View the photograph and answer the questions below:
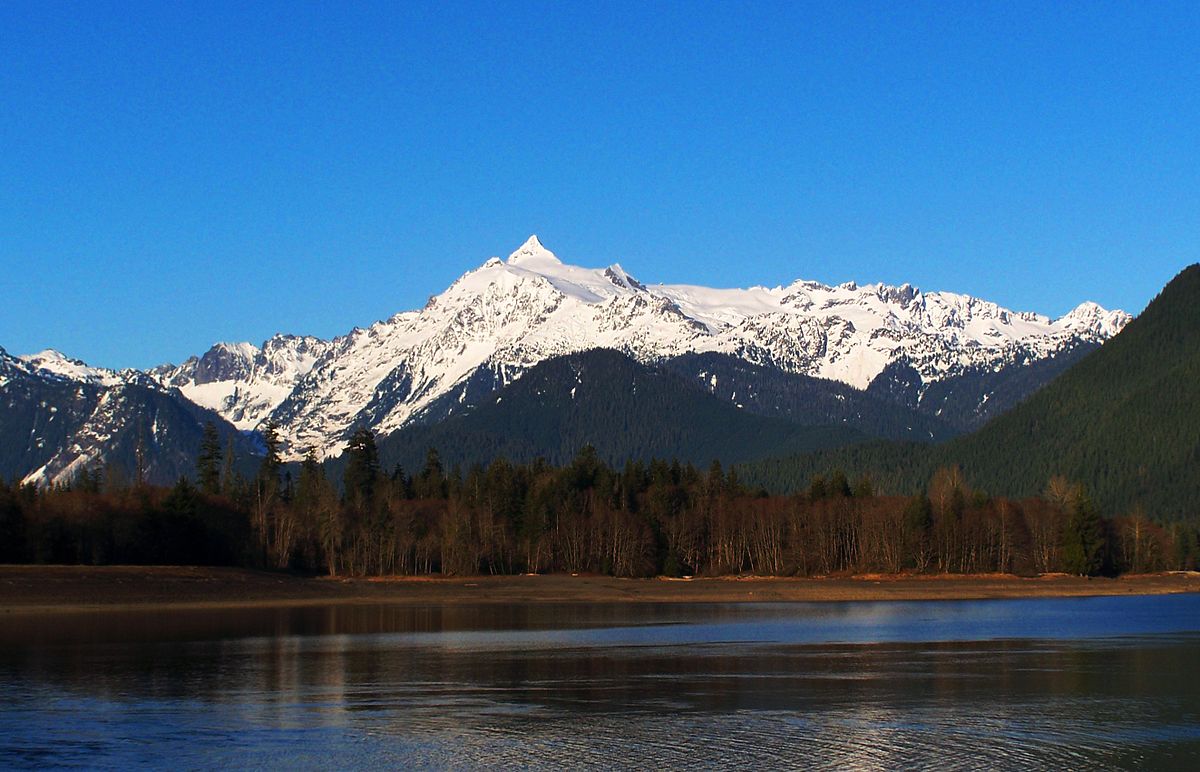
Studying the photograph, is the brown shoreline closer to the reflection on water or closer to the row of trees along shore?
the row of trees along shore

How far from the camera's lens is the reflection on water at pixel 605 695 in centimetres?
4801

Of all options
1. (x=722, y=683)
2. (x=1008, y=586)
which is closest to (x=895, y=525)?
(x=1008, y=586)

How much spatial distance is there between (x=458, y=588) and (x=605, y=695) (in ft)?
327

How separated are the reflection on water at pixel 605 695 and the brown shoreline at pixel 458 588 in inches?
1039

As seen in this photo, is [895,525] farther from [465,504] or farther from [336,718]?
[336,718]

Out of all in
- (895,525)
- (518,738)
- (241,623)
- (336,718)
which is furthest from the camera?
(895,525)

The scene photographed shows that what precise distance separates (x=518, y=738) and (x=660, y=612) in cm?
7412

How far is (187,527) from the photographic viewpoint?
514ft

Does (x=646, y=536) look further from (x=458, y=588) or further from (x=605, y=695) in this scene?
(x=605, y=695)

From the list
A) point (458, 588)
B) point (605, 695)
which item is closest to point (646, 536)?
point (458, 588)

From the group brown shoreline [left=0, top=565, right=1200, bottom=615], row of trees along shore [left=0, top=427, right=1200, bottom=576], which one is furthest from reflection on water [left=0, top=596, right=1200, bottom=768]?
row of trees along shore [left=0, top=427, right=1200, bottom=576]

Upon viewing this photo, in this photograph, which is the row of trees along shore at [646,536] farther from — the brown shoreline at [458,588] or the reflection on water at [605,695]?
the reflection on water at [605,695]

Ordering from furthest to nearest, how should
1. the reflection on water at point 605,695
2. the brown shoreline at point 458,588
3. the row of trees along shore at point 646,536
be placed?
the row of trees along shore at point 646,536 < the brown shoreline at point 458,588 < the reflection on water at point 605,695

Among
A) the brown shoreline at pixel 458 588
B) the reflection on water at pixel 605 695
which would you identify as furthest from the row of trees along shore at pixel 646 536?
the reflection on water at pixel 605 695
